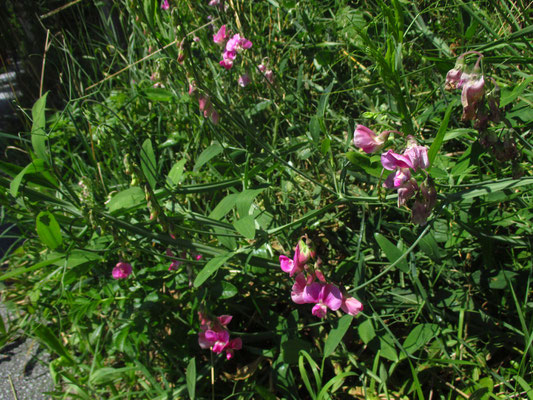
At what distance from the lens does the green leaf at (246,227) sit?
1.08 m

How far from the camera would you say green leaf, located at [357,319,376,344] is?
1231mm

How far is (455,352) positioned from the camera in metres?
1.27

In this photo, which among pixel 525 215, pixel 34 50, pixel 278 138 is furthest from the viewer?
A: pixel 34 50

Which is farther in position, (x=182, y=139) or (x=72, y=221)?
(x=182, y=139)

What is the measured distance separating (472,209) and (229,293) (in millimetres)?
712

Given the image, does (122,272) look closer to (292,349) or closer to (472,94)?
(292,349)

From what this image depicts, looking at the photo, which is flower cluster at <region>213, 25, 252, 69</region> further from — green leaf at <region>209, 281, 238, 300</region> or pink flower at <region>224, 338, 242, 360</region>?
pink flower at <region>224, 338, 242, 360</region>

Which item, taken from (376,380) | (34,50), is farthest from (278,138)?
(34,50)

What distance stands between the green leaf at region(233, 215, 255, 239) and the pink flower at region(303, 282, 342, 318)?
188 mm

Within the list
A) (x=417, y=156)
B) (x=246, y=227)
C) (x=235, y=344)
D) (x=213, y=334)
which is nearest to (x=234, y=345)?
(x=235, y=344)

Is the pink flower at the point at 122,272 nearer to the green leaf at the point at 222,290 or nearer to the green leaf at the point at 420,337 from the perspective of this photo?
the green leaf at the point at 222,290

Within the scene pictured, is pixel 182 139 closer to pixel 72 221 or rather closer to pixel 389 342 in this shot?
pixel 72 221

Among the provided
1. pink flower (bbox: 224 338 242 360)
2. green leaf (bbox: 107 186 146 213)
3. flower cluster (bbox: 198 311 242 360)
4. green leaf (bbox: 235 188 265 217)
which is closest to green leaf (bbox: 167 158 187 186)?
green leaf (bbox: 107 186 146 213)

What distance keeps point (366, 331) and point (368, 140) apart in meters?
0.55
